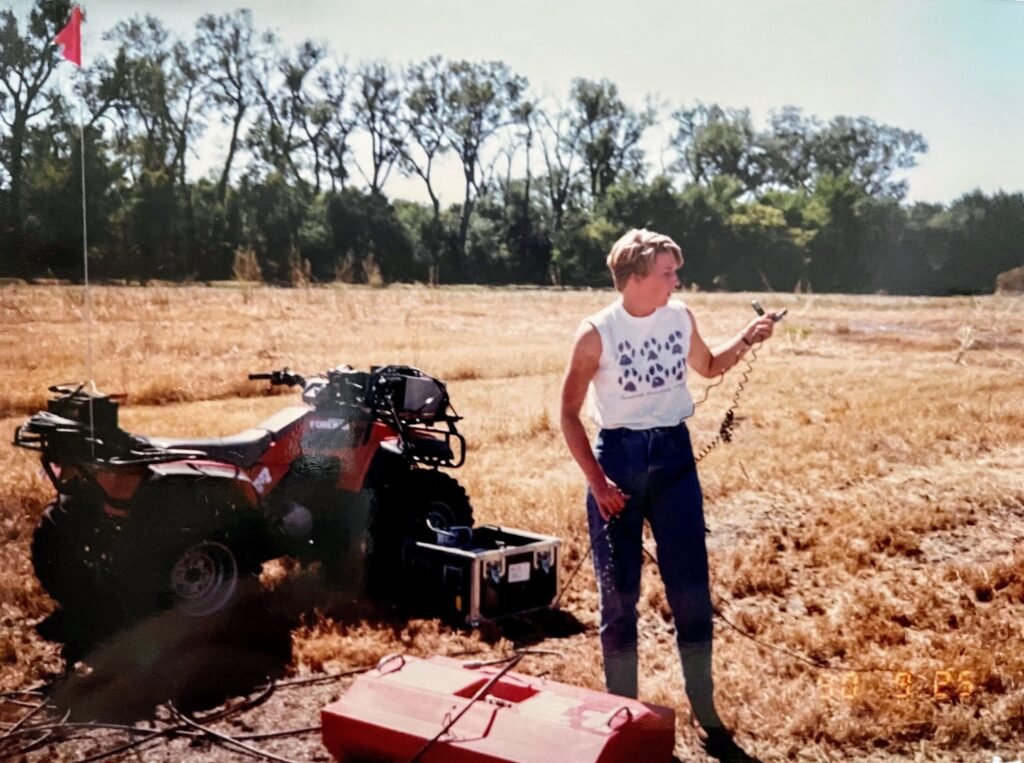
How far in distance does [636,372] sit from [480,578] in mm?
1025

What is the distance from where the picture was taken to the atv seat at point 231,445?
364 cm

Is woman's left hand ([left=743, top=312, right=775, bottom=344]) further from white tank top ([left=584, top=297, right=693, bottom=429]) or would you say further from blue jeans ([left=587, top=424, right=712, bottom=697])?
blue jeans ([left=587, top=424, right=712, bottom=697])

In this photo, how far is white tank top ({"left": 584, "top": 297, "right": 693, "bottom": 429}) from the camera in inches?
122

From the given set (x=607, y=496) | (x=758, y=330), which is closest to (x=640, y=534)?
(x=607, y=496)

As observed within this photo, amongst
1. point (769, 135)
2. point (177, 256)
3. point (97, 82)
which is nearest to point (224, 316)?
point (177, 256)

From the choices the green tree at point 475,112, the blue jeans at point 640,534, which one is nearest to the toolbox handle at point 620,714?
the blue jeans at point 640,534

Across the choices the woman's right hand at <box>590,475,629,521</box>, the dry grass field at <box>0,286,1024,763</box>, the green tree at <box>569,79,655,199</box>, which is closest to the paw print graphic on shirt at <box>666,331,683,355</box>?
the woman's right hand at <box>590,475,629,521</box>

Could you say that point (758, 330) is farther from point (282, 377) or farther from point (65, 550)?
point (65, 550)

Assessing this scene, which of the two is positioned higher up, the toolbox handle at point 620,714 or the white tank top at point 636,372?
the white tank top at point 636,372

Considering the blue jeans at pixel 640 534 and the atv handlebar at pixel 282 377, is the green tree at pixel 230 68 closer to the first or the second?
the atv handlebar at pixel 282 377

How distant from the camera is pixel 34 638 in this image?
→ 11.0 feet

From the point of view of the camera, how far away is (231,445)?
3.72 metres

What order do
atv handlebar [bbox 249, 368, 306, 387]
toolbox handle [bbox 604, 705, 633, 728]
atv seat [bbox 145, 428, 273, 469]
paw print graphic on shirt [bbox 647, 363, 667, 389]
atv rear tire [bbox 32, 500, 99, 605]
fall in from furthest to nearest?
atv handlebar [bbox 249, 368, 306, 387] → atv seat [bbox 145, 428, 273, 469] → atv rear tire [bbox 32, 500, 99, 605] → paw print graphic on shirt [bbox 647, 363, 667, 389] → toolbox handle [bbox 604, 705, 633, 728]

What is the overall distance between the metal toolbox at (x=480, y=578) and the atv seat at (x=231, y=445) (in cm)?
62
